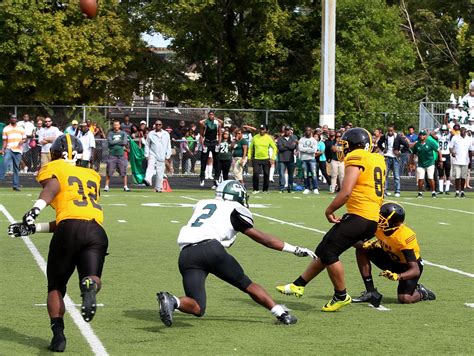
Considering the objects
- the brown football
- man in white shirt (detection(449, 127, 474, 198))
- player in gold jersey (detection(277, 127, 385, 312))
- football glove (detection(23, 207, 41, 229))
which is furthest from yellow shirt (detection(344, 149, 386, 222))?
man in white shirt (detection(449, 127, 474, 198))

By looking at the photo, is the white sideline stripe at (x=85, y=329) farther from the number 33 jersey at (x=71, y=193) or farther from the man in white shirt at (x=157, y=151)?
the man in white shirt at (x=157, y=151)

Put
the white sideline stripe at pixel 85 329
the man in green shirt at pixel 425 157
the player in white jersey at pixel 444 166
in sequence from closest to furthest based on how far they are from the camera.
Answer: the white sideline stripe at pixel 85 329, the man in green shirt at pixel 425 157, the player in white jersey at pixel 444 166

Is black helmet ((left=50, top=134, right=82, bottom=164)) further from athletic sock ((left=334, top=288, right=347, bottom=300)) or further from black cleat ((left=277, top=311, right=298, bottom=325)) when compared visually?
athletic sock ((left=334, top=288, right=347, bottom=300))

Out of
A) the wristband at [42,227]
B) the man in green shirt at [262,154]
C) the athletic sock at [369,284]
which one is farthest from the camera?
the man in green shirt at [262,154]

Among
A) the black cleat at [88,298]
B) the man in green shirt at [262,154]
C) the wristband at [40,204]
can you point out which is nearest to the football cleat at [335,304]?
the black cleat at [88,298]

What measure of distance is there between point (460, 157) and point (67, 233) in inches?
825

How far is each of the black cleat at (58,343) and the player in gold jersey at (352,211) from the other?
2.63 m

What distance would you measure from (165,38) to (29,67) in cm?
681

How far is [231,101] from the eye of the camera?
4956 cm

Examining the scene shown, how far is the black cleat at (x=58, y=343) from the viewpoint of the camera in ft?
26.4

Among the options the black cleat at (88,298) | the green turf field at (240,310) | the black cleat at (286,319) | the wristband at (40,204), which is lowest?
the green turf field at (240,310)

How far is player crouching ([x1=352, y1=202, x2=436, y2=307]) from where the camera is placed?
34.6ft

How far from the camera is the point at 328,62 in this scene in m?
33.9

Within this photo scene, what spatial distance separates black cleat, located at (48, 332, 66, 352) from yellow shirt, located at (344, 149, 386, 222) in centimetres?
305
